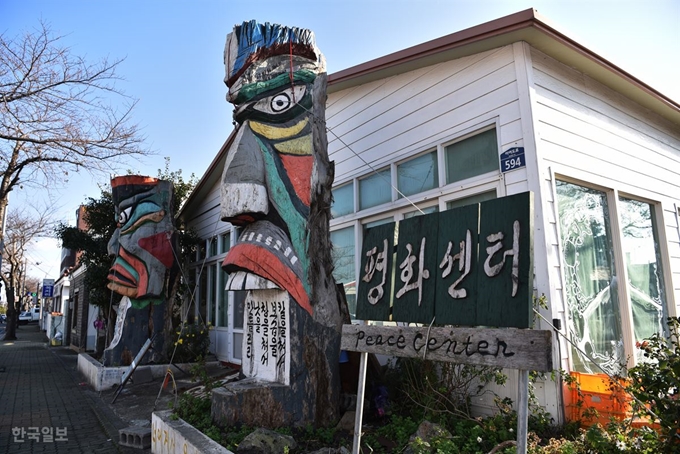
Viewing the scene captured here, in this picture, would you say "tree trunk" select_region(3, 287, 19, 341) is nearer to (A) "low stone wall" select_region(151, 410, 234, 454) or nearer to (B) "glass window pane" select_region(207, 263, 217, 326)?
(B) "glass window pane" select_region(207, 263, 217, 326)

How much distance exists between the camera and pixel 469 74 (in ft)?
17.2

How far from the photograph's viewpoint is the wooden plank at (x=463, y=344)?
7.23 feet

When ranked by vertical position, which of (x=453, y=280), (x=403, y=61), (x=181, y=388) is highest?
(x=403, y=61)

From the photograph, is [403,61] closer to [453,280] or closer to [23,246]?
[453,280]

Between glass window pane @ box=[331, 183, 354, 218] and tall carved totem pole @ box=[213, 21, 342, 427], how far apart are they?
2110 mm

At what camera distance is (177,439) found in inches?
153

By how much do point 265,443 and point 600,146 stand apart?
4875 millimetres

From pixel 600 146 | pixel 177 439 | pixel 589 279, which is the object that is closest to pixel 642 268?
pixel 589 279

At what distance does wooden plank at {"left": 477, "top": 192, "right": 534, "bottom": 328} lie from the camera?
2312 mm

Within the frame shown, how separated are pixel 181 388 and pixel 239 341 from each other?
2.19 m

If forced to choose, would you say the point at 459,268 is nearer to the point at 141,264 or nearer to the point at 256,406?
the point at 256,406

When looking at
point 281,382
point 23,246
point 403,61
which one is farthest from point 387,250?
point 23,246

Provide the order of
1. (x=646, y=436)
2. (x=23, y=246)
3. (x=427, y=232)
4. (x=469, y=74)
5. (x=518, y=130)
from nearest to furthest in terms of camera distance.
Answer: (x=646, y=436) < (x=427, y=232) < (x=518, y=130) < (x=469, y=74) < (x=23, y=246)

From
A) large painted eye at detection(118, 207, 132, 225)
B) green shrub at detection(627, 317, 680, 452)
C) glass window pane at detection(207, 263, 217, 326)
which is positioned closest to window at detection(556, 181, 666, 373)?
green shrub at detection(627, 317, 680, 452)
